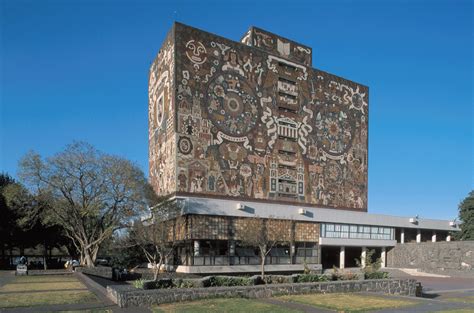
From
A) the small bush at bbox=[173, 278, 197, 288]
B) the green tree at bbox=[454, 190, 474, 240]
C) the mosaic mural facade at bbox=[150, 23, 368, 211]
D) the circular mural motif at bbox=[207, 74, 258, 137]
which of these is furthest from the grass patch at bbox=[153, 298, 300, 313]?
the green tree at bbox=[454, 190, 474, 240]

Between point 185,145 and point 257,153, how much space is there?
8416 millimetres

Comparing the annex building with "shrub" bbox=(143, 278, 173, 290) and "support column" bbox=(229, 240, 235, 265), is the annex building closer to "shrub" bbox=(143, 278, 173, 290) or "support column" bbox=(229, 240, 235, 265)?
"support column" bbox=(229, 240, 235, 265)

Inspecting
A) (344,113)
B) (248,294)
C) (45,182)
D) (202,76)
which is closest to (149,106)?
(202,76)

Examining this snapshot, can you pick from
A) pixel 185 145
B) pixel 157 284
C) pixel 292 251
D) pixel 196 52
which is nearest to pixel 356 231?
pixel 292 251

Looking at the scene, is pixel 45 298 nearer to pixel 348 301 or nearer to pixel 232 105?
pixel 348 301

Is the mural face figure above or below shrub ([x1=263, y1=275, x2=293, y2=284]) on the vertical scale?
above

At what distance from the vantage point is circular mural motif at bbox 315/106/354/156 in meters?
48.7

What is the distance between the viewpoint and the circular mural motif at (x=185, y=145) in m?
38.2

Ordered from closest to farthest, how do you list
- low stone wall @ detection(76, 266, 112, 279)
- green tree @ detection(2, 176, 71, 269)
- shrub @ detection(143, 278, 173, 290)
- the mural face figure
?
shrub @ detection(143, 278, 173, 290)
low stone wall @ detection(76, 266, 112, 279)
green tree @ detection(2, 176, 71, 269)
the mural face figure

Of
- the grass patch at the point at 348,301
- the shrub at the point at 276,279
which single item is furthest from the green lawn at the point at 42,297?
the grass patch at the point at 348,301

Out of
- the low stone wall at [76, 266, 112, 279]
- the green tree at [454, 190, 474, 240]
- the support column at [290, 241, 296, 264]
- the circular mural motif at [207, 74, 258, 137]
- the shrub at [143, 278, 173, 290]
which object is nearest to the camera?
the shrub at [143, 278, 173, 290]

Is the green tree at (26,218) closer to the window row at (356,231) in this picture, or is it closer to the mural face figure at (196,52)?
the mural face figure at (196,52)

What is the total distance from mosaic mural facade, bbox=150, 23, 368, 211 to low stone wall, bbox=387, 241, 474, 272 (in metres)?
7.32

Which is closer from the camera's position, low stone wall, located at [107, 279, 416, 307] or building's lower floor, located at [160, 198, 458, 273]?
low stone wall, located at [107, 279, 416, 307]
